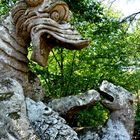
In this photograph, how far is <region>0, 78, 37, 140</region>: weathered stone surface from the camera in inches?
97.6

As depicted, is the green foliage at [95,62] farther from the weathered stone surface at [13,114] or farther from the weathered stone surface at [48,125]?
the weathered stone surface at [13,114]

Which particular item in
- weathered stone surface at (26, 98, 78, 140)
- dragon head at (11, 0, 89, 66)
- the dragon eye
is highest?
the dragon eye

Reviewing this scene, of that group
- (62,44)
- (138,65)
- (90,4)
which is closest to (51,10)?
(62,44)

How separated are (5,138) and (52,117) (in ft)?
1.48

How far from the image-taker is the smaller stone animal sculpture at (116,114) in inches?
125

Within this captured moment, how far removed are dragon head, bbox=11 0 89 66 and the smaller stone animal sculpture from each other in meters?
0.45

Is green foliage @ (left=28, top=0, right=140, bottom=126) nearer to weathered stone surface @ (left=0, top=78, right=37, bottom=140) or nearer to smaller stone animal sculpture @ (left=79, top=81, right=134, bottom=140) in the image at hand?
smaller stone animal sculpture @ (left=79, top=81, right=134, bottom=140)

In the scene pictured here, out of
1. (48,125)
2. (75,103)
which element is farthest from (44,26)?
(48,125)

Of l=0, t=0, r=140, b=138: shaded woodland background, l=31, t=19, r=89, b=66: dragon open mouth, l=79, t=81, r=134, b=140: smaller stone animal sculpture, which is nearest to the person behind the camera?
l=31, t=19, r=89, b=66: dragon open mouth

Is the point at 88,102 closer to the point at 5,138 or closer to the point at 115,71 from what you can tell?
the point at 5,138

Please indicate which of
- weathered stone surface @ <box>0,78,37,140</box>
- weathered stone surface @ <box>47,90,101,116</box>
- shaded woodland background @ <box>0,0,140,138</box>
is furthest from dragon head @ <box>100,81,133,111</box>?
shaded woodland background @ <box>0,0,140,138</box>

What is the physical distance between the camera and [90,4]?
28.8ft

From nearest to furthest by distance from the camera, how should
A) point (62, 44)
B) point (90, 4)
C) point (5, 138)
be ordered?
point (5, 138) < point (62, 44) < point (90, 4)

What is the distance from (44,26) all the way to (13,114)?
746 mm
